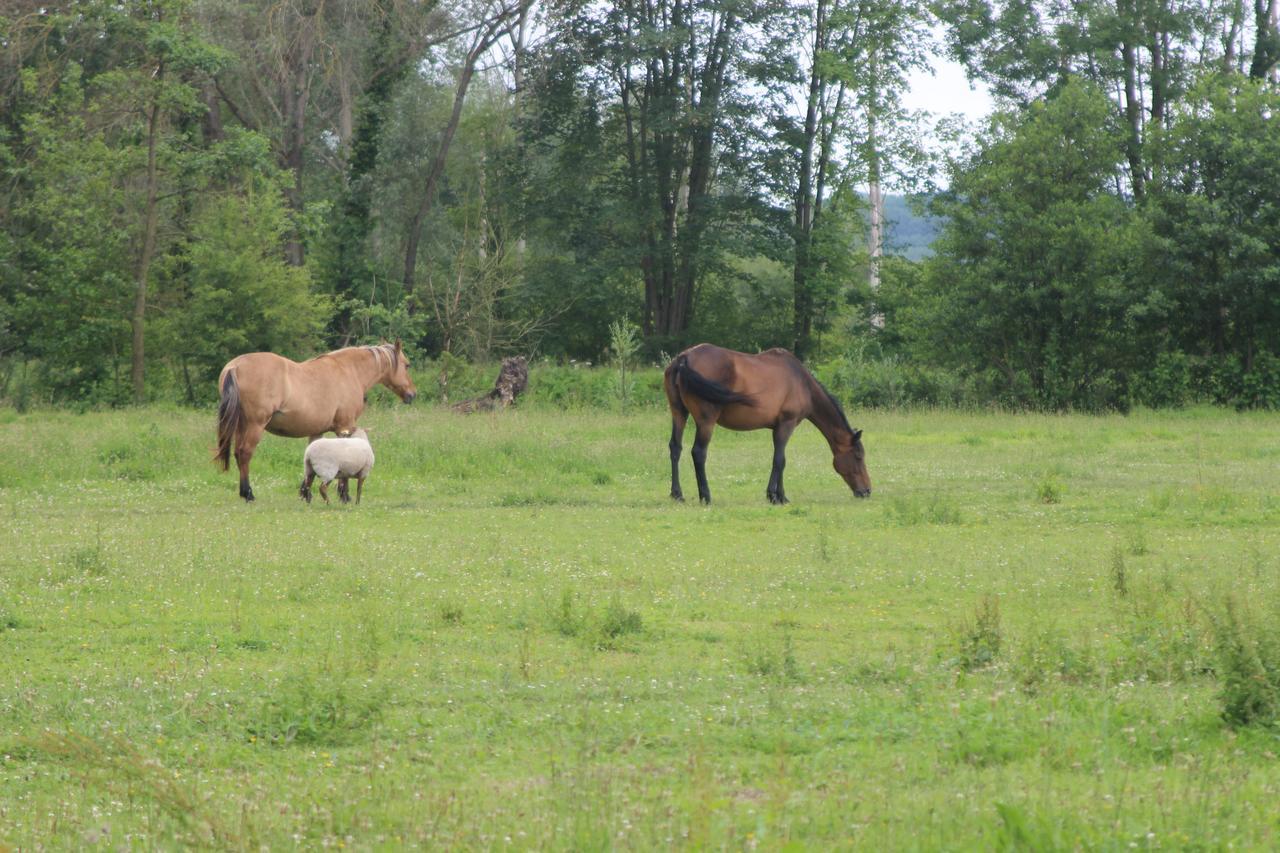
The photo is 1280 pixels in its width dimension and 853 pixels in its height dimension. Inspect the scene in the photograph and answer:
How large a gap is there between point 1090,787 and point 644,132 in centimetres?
4178

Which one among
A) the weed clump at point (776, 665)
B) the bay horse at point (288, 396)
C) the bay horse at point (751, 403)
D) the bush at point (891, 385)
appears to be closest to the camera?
the weed clump at point (776, 665)

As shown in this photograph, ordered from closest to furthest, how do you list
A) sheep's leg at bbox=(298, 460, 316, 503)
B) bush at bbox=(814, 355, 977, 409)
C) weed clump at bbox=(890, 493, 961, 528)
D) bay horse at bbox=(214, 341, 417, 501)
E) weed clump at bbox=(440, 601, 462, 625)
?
weed clump at bbox=(440, 601, 462, 625), weed clump at bbox=(890, 493, 961, 528), sheep's leg at bbox=(298, 460, 316, 503), bay horse at bbox=(214, 341, 417, 501), bush at bbox=(814, 355, 977, 409)

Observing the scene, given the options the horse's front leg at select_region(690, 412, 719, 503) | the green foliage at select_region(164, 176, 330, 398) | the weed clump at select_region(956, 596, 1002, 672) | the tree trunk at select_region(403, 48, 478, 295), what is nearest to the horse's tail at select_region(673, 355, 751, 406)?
the horse's front leg at select_region(690, 412, 719, 503)

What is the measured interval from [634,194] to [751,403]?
29.4 meters

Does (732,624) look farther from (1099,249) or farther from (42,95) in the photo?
(42,95)

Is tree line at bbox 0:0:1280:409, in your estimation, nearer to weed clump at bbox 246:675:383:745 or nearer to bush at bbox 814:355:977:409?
bush at bbox 814:355:977:409

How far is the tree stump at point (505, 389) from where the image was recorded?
29.6 metres

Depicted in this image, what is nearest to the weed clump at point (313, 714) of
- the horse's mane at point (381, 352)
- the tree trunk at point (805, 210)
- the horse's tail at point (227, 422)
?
the horse's tail at point (227, 422)

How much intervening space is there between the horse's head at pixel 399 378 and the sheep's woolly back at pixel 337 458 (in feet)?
8.97

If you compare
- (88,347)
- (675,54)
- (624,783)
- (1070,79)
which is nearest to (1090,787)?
(624,783)

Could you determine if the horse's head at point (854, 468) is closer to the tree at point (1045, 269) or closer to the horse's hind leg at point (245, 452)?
the horse's hind leg at point (245, 452)

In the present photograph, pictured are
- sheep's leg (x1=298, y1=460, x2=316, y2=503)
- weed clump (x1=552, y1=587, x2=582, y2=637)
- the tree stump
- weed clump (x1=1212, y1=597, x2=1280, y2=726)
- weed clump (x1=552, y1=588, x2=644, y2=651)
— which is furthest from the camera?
the tree stump

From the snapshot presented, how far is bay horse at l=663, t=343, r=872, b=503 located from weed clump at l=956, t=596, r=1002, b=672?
28.9 feet

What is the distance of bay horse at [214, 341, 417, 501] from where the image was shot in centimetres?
1675
